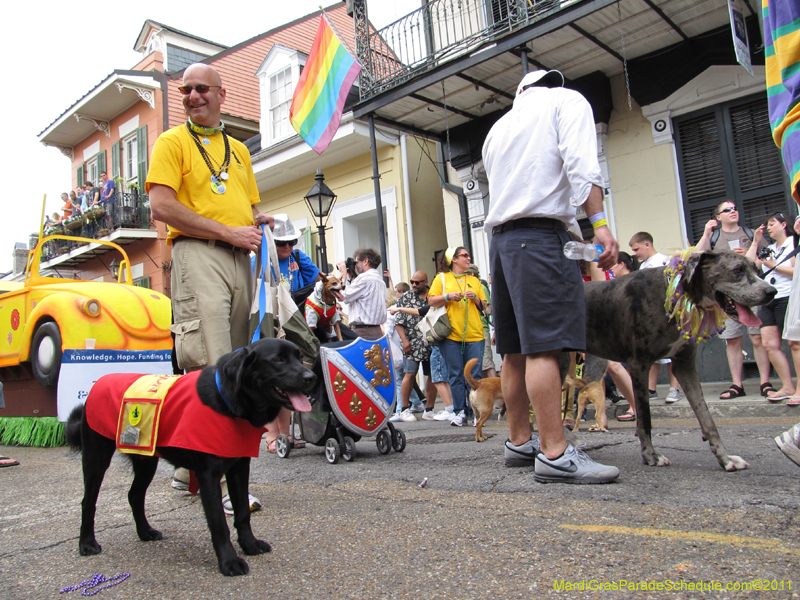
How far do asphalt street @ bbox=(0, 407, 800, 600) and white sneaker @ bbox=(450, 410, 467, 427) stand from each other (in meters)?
3.08

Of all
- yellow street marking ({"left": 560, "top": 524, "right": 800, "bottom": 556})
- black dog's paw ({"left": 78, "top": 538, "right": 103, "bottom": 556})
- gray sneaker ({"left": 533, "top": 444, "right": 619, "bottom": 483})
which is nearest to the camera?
yellow street marking ({"left": 560, "top": 524, "right": 800, "bottom": 556})

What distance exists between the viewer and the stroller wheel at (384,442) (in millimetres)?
4730

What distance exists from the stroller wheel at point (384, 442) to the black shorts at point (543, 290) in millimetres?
2027

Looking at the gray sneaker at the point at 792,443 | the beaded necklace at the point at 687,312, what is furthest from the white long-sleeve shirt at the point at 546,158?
the gray sneaker at the point at 792,443

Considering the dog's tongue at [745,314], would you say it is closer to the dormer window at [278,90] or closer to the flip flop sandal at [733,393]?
the flip flop sandal at [733,393]

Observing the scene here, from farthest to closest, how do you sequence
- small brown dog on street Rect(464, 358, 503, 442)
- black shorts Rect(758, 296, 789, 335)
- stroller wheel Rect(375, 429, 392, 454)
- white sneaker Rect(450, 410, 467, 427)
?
white sneaker Rect(450, 410, 467, 427), black shorts Rect(758, 296, 789, 335), small brown dog on street Rect(464, 358, 503, 442), stroller wheel Rect(375, 429, 392, 454)

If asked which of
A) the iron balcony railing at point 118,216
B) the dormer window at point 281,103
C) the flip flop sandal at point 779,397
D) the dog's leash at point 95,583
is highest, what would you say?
the dormer window at point 281,103

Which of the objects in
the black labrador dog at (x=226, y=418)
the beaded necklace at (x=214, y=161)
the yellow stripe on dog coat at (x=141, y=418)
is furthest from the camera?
the beaded necklace at (x=214, y=161)

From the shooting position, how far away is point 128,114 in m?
19.3

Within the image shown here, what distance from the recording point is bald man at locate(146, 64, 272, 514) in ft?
9.64

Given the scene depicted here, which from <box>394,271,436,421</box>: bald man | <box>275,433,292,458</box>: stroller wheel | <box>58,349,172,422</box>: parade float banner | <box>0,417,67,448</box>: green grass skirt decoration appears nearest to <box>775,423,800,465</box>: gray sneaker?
<box>275,433,292,458</box>: stroller wheel

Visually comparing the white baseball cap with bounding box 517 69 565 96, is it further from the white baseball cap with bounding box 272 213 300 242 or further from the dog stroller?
the dog stroller

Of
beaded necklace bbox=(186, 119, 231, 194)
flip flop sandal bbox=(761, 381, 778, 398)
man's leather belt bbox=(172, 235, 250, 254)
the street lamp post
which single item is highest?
the street lamp post

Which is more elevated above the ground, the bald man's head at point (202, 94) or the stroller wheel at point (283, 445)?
the bald man's head at point (202, 94)
